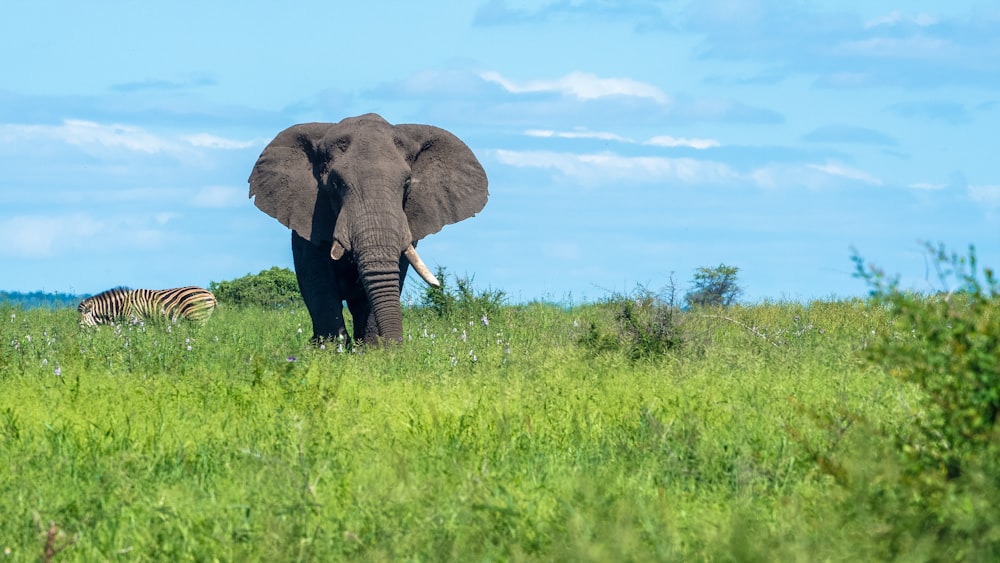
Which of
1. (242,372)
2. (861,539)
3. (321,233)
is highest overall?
(321,233)

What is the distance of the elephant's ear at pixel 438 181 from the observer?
572 inches

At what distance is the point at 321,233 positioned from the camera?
46.1ft

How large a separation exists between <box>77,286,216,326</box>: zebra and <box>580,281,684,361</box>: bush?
10.3m

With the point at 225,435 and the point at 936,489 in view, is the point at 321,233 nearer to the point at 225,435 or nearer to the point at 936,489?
the point at 225,435

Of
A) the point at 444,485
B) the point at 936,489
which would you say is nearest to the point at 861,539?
the point at 936,489

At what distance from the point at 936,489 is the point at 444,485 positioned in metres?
2.30

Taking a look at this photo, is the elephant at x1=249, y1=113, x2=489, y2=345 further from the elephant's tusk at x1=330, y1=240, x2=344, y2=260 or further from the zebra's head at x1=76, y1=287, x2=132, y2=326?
the zebra's head at x1=76, y1=287, x2=132, y2=326

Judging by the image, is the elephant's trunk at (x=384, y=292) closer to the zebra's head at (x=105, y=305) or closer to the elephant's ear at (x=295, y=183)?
the elephant's ear at (x=295, y=183)

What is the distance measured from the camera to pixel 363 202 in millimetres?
13109

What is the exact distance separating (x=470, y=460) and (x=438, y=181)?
323 inches

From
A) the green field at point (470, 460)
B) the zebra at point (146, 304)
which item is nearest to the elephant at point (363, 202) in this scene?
the green field at point (470, 460)

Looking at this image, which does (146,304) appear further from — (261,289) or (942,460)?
(942,460)

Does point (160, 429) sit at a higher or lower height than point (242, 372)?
lower

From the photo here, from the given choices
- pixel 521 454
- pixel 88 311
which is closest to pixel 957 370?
pixel 521 454
